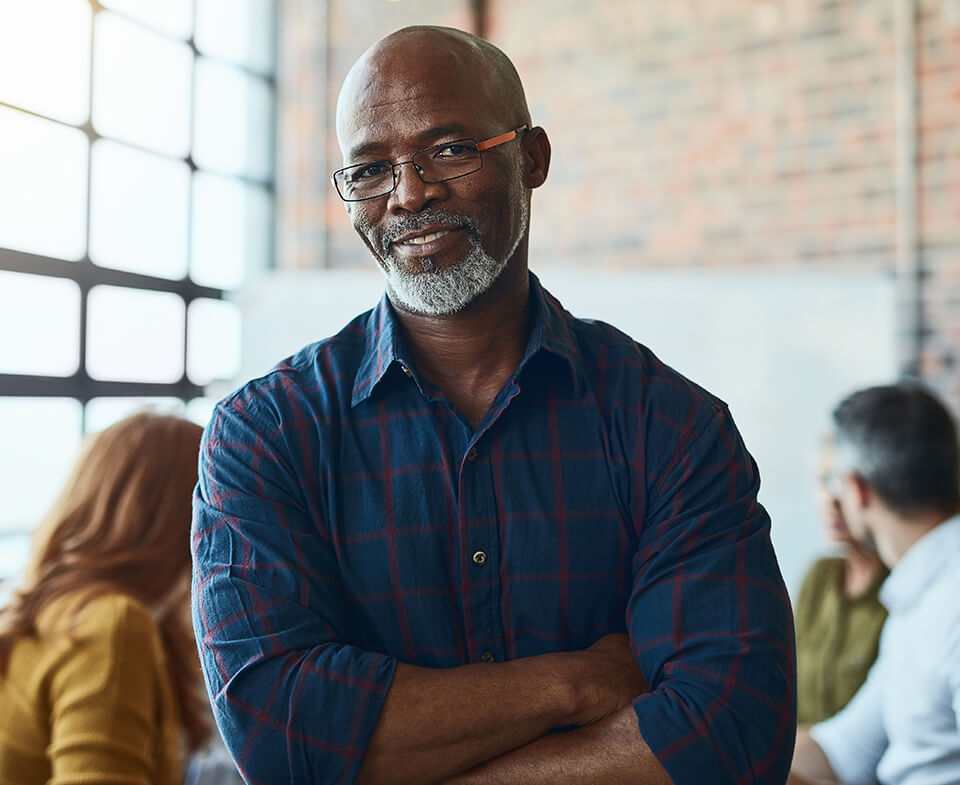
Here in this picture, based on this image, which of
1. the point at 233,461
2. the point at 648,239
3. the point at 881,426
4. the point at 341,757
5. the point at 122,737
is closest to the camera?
the point at 341,757

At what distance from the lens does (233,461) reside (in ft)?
4.06

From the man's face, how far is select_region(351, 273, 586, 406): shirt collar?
0.07 m

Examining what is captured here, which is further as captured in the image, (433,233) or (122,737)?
(122,737)

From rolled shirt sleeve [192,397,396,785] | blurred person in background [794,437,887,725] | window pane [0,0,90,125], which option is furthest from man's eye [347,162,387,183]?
window pane [0,0,90,125]

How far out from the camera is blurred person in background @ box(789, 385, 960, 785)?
6.12 feet

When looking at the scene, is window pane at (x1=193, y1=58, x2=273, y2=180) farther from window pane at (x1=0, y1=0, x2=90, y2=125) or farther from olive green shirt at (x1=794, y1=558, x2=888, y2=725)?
olive green shirt at (x1=794, y1=558, x2=888, y2=725)

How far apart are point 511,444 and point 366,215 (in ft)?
1.15

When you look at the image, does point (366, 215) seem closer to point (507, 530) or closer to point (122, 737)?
point (507, 530)

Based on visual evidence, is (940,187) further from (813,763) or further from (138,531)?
(138,531)

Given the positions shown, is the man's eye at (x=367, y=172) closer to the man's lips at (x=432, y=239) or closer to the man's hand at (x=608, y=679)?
→ the man's lips at (x=432, y=239)

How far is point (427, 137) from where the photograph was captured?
4.06 feet

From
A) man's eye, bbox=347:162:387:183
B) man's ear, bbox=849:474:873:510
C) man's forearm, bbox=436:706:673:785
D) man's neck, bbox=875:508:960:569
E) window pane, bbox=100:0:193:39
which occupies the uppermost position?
window pane, bbox=100:0:193:39

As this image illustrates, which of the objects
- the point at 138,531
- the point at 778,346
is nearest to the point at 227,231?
the point at 778,346

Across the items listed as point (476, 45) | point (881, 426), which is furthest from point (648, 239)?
point (476, 45)
